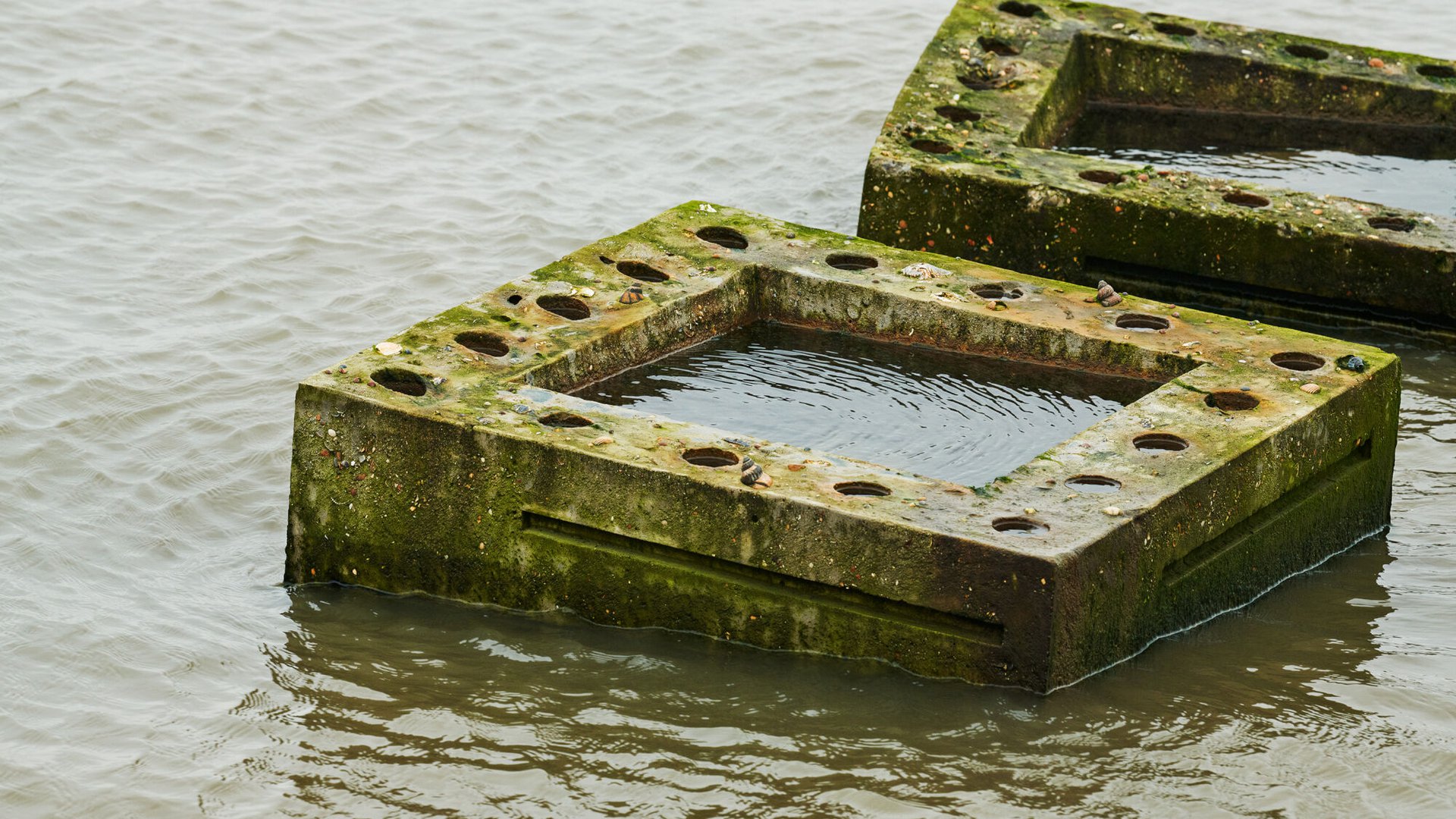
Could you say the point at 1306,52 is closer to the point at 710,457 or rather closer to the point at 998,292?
the point at 998,292

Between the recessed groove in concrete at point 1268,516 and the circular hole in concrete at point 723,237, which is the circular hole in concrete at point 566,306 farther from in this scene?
the recessed groove in concrete at point 1268,516

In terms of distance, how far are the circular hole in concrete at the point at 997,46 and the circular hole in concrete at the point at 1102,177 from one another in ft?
5.98

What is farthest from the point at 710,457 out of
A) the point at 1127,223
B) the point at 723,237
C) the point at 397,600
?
the point at 1127,223

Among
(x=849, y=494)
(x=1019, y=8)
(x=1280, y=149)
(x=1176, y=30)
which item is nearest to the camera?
(x=849, y=494)

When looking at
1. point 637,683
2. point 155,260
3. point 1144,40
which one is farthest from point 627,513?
point 1144,40

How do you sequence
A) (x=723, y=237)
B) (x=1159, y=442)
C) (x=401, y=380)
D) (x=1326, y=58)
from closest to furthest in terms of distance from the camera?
(x=1159, y=442) < (x=401, y=380) < (x=723, y=237) < (x=1326, y=58)

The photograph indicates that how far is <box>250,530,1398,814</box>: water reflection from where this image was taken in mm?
5352

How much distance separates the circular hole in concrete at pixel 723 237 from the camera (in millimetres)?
8078

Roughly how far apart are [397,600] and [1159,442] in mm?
2566

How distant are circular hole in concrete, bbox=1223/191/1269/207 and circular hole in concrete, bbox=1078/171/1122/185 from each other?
1.66 feet

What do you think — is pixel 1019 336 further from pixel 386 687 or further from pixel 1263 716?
pixel 386 687

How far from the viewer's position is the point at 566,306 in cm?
739

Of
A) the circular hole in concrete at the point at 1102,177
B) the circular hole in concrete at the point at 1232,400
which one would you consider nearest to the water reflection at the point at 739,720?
the circular hole in concrete at the point at 1232,400

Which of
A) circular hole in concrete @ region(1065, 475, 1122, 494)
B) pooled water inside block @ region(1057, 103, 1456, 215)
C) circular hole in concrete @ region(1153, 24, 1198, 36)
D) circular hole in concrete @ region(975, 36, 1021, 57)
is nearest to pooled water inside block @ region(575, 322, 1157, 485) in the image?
circular hole in concrete @ region(1065, 475, 1122, 494)
